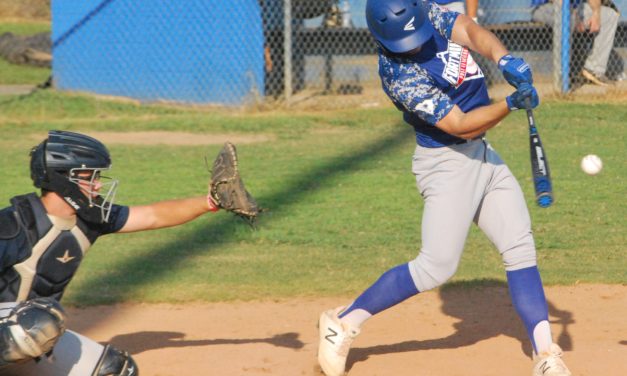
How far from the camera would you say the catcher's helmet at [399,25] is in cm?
411

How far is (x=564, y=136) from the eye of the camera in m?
9.88

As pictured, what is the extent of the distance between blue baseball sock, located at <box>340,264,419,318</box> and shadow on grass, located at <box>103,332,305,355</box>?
2.02ft

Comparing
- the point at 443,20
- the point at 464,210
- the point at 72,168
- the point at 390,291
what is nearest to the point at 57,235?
the point at 72,168

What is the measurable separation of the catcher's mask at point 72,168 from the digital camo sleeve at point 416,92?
1.19 meters

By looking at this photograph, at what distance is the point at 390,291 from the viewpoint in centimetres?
443

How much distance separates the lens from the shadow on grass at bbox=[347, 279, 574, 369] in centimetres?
492

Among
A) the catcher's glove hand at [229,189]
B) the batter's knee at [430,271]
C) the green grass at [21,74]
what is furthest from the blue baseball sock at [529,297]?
the green grass at [21,74]

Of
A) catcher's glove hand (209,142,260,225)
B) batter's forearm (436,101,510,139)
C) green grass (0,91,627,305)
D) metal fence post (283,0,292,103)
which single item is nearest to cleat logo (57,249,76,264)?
catcher's glove hand (209,142,260,225)

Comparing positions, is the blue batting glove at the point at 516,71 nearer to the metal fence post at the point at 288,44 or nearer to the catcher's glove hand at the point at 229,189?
the catcher's glove hand at the point at 229,189

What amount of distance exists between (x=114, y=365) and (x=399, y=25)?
1.74 metres

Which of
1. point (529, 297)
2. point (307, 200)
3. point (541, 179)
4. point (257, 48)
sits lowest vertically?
point (257, 48)

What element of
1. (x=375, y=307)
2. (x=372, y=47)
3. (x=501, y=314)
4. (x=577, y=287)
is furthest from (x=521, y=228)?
(x=372, y=47)

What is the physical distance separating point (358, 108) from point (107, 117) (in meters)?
2.78

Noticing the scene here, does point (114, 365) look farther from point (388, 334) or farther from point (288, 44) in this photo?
point (288, 44)
